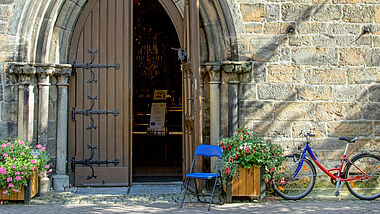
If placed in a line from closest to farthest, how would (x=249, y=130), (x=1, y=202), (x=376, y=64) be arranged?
(x=1, y=202), (x=249, y=130), (x=376, y=64)

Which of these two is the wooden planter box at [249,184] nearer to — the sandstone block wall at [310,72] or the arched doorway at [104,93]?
the sandstone block wall at [310,72]

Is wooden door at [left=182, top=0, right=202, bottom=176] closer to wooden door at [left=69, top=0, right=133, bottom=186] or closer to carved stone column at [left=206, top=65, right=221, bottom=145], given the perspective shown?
carved stone column at [left=206, top=65, right=221, bottom=145]

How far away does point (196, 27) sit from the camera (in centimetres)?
620

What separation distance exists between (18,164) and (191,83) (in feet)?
8.05

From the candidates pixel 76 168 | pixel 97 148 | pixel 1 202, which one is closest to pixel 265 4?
pixel 97 148

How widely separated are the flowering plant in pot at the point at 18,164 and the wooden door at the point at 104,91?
87cm

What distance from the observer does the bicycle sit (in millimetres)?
6289

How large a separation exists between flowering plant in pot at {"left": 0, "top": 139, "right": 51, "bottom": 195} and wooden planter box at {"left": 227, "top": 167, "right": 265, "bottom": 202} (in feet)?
8.22

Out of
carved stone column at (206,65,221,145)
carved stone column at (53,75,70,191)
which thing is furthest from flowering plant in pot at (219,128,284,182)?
carved stone column at (53,75,70,191)

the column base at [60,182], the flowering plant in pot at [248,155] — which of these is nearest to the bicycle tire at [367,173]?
the flowering plant in pot at [248,155]

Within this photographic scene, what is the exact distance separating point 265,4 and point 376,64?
6.03ft

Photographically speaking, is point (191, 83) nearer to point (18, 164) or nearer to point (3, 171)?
point (18, 164)

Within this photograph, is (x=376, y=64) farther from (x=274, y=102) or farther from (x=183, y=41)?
(x=183, y=41)

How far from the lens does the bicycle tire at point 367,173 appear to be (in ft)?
20.7
